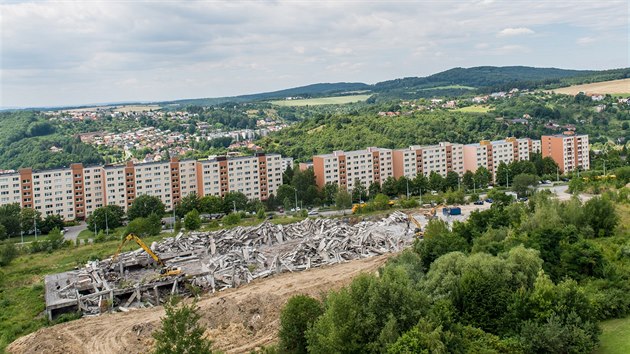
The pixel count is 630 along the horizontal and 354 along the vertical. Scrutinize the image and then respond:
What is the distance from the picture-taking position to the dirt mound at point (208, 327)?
18.7 meters

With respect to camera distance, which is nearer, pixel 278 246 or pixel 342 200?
pixel 278 246

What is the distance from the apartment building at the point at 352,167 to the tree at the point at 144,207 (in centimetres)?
1513

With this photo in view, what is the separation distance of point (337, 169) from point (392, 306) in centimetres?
4022

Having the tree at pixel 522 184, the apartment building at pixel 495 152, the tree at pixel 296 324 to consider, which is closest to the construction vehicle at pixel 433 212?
the tree at pixel 522 184

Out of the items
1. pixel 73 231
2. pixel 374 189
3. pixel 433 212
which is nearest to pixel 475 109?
pixel 374 189

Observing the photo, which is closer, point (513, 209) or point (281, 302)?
point (281, 302)

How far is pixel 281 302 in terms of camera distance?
71.5ft

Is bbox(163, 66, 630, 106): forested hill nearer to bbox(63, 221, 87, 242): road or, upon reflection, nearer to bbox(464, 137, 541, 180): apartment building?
bbox(464, 137, 541, 180): apartment building

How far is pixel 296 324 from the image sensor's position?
1575cm

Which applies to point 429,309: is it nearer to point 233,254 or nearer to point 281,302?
point 281,302

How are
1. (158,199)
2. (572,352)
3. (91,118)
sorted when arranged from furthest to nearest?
1. (91,118)
2. (158,199)
3. (572,352)

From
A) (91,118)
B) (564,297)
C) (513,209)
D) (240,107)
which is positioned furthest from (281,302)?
(240,107)

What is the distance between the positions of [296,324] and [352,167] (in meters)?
39.3

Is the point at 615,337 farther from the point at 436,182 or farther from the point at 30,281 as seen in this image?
the point at 436,182
